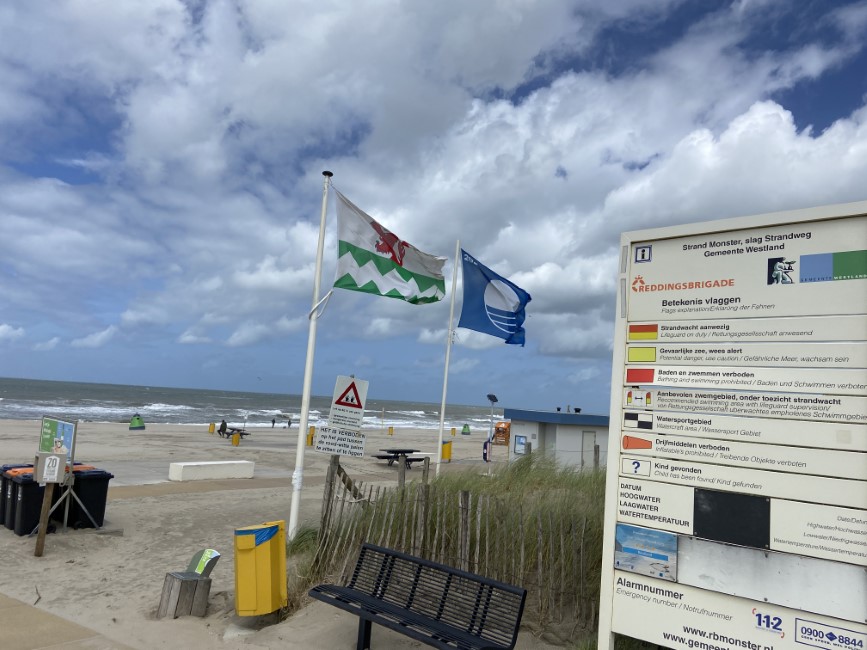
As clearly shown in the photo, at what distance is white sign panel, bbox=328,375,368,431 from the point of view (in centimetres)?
755

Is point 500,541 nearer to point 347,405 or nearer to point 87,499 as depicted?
point 347,405

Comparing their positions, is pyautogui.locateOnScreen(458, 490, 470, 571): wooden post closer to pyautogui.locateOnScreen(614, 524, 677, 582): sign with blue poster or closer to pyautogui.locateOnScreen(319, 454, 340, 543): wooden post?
pyautogui.locateOnScreen(319, 454, 340, 543): wooden post

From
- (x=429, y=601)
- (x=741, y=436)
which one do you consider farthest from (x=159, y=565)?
(x=741, y=436)

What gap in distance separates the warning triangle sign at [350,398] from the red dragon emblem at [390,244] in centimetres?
225

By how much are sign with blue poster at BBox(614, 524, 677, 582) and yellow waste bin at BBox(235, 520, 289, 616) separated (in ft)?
9.94

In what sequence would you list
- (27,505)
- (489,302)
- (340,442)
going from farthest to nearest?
(489,302)
(27,505)
(340,442)

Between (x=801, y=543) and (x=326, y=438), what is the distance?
528 centimetres

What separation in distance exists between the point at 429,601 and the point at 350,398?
316 cm

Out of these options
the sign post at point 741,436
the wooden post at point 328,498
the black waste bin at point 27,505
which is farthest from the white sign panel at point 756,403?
the black waste bin at point 27,505

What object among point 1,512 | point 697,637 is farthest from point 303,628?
point 1,512

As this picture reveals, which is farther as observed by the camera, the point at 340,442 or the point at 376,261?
the point at 376,261

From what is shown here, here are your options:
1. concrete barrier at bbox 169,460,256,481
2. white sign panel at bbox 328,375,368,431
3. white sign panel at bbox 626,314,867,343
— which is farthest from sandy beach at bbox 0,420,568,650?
white sign panel at bbox 626,314,867,343

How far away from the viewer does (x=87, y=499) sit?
9.00 meters

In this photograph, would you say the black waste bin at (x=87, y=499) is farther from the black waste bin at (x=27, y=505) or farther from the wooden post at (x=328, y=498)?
the wooden post at (x=328, y=498)
